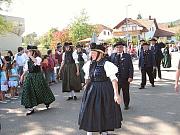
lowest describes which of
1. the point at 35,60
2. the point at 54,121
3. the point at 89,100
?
the point at 54,121

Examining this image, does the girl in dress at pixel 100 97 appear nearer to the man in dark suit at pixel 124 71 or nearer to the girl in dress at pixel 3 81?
the man in dark suit at pixel 124 71

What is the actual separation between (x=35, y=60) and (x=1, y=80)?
319 centimetres

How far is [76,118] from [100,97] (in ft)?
7.27

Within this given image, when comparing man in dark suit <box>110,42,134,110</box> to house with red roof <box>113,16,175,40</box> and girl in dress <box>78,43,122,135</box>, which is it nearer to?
girl in dress <box>78,43,122,135</box>

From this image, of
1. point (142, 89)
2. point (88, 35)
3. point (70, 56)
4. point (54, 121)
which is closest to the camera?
point (54, 121)

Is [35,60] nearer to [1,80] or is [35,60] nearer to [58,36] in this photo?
[1,80]

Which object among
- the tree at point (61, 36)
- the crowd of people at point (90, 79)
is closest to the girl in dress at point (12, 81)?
the crowd of people at point (90, 79)

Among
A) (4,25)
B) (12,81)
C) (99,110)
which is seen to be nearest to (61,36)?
(4,25)

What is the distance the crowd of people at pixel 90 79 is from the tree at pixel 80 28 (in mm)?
46708

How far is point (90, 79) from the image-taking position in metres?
6.32

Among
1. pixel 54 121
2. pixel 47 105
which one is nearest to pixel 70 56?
pixel 47 105

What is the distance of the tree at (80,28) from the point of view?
2474 inches

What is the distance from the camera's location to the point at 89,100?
6.21m

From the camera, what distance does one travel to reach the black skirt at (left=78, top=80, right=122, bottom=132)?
20.0 feet
